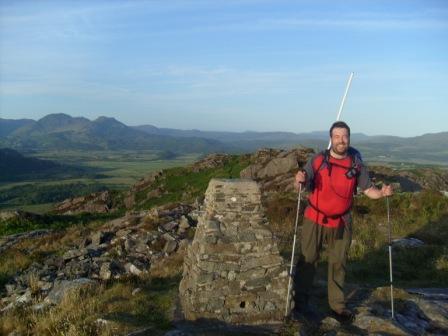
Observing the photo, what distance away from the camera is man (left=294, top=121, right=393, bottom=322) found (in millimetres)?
7859

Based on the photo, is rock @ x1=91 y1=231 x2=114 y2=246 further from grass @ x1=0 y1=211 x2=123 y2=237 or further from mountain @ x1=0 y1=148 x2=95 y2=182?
mountain @ x1=0 y1=148 x2=95 y2=182

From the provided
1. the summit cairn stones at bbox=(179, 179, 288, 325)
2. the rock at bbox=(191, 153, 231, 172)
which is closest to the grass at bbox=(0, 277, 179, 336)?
the summit cairn stones at bbox=(179, 179, 288, 325)

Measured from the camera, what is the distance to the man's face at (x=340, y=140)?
7.72 metres

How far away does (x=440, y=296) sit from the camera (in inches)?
388

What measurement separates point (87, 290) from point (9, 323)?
6.38ft

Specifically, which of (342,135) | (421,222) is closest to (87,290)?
(342,135)

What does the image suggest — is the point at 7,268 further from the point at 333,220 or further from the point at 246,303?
the point at 333,220

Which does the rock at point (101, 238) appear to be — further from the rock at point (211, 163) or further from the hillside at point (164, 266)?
the rock at point (211, 163)

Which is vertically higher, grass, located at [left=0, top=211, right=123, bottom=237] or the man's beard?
the man's beard

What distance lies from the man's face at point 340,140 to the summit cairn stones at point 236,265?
1.49 m

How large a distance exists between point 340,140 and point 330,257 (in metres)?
2.10

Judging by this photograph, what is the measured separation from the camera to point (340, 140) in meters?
7.73

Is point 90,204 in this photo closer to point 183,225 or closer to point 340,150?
point 183,225

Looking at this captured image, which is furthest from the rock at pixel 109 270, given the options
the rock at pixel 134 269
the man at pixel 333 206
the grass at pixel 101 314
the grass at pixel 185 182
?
the grass at pixel 185 182
